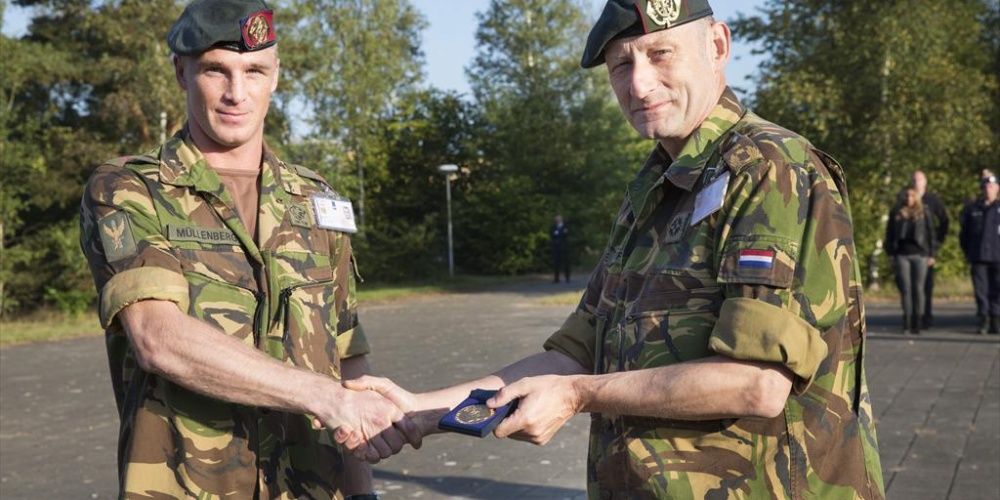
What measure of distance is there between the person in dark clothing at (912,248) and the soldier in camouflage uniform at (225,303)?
40.6 ft

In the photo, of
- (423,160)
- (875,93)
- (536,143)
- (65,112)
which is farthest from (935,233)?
(536,143)

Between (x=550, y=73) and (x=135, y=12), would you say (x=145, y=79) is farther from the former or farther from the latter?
(x=550, y=73)

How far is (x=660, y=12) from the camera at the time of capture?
2443 mm

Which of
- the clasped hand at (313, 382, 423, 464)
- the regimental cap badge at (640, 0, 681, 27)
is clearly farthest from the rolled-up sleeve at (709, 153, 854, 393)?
the clasped hand at (313, 382, 423, 464)

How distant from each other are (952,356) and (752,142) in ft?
35.1

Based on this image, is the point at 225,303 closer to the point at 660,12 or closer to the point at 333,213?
the point at 333,213

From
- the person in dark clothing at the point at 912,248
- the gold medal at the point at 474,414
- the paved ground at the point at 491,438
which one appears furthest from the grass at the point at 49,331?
the gold medal at the point at 474,414

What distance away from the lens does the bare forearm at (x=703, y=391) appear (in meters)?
2.13

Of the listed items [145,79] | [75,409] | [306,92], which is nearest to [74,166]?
[145,79]

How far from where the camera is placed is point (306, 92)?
3366 cm

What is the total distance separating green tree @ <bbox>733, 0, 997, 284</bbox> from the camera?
71.2 feet

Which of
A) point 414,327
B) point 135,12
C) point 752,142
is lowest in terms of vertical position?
Result: point 414,327

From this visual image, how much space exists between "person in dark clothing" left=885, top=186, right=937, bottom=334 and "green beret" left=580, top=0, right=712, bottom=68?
41.1ft

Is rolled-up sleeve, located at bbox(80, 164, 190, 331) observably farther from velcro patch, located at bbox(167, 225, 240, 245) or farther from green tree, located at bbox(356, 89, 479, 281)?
green tree, located at bbox(356, 89, 479, 281)
